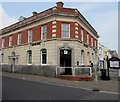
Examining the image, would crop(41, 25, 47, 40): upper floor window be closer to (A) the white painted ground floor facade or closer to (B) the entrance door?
(A) the white painted ground floor facade

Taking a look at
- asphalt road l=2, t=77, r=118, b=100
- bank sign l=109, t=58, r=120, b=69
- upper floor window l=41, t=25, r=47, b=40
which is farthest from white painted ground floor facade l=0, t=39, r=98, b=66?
asphalt road l=2, t=77, r=118, b=100

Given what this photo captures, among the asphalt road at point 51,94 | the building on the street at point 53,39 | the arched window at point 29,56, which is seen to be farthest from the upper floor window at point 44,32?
the asphalt road at point 51,94

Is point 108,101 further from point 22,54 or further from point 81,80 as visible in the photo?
point 22,54

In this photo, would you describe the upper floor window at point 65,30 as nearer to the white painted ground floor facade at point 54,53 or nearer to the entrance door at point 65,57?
the white painted ground floor facade at point 54,53

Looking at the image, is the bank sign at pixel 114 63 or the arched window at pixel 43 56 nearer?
the bank sign at pixel 114 63

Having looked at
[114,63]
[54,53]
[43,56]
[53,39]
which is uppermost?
[53,39]

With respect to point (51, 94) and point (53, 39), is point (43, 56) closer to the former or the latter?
point (53, 39)

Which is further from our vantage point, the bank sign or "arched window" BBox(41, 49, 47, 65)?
"arched window" BBox(41, 49, 47, 65)

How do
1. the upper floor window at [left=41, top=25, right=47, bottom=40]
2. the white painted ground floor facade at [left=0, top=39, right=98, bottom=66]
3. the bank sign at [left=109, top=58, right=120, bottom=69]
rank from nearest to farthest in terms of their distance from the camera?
the bank sign at [left=109, top=58, right=120, bottom=69], the white painted ground floor facade at [left=0, top=39, right=98, bottom=66], the upper floor window at [left=41, top=25, right=47, bottom=40]

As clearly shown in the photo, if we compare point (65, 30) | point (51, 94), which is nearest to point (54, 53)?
point (65, 30)

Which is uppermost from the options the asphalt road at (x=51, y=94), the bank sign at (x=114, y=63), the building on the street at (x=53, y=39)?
the building on the street at (x=53, y=39)

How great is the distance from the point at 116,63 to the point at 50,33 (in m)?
8.92

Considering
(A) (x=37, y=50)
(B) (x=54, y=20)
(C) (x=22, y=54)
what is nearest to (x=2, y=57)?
(C) (x=22, y=54)

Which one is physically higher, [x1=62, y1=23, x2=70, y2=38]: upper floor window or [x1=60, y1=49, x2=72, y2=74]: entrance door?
[x1=62, y1=23, x2=70, y2=38]: upper floor window
